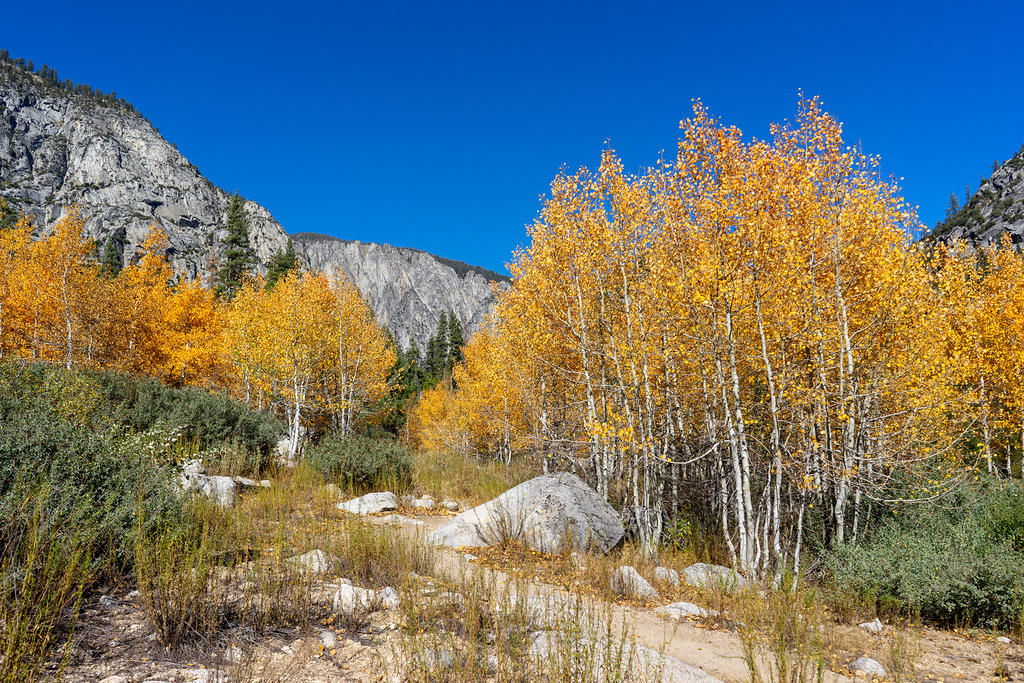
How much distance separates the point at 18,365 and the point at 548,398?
11532 mm

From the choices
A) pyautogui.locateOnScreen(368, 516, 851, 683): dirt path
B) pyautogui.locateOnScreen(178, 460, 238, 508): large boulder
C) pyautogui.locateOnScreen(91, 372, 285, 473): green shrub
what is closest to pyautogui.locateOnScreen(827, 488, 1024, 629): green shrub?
pyautogui.locateOnScreen(368, 516, 851, 683): dirt path

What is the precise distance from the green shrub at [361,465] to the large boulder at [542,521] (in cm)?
362

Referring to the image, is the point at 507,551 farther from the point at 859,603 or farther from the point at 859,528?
the point at 859,528

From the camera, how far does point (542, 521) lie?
25.7 feet

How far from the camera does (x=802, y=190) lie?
815cm

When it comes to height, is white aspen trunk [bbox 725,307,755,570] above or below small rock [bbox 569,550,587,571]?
above

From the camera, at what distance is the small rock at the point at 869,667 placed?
421cm

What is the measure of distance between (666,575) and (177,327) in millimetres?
25275

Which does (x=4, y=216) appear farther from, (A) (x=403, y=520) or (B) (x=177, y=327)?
(A) (x=403, y=520)

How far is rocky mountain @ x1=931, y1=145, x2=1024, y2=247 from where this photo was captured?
7150cm

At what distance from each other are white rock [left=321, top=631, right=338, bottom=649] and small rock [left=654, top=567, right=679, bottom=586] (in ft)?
15.3

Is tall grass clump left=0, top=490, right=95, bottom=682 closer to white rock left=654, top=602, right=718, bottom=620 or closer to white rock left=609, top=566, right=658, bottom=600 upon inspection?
white rock left=609, top=566, right=658, bottom=600

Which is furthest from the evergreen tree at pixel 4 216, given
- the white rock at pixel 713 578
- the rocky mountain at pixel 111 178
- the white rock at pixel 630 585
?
the rocky mountain at pixel 111 178

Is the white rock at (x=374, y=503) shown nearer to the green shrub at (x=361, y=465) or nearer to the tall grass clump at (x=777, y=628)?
the green shrub at (x=361, y=465)
